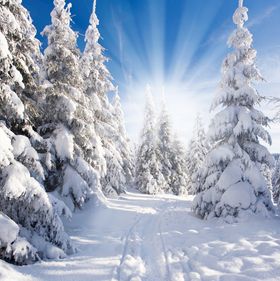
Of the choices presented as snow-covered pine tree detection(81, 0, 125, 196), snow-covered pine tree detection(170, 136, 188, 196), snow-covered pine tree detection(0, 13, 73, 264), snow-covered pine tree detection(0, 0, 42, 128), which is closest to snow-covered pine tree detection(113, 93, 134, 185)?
snow-covered pine tree detection(81, 0, 125, 196)

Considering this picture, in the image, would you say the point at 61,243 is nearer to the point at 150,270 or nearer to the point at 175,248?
the point at 150,270

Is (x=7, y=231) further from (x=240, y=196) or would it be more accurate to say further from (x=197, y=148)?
(x=197, y=148)

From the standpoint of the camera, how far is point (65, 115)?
58.6ft

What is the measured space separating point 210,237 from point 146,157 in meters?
29.4

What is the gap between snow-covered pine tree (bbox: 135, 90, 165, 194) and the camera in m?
41.7

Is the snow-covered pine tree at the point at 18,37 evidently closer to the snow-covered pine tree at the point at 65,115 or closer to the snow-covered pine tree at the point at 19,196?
the snow-covered pine tree at the point at 19,196

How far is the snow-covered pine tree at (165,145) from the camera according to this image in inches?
1778

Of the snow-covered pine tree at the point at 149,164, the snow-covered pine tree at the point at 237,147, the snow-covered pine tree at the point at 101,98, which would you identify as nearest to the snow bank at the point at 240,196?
the snow-covered pine tree at the point at 237,147

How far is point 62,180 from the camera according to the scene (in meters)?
17.6

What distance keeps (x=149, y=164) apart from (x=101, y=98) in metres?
16.4

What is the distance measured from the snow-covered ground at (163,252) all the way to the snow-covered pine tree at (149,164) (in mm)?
23496

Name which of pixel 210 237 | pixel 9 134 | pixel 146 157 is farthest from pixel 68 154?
pixel 146 157

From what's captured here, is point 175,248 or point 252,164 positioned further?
point 252,164

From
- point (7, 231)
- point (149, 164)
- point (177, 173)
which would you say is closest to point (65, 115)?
point (7, 231)
